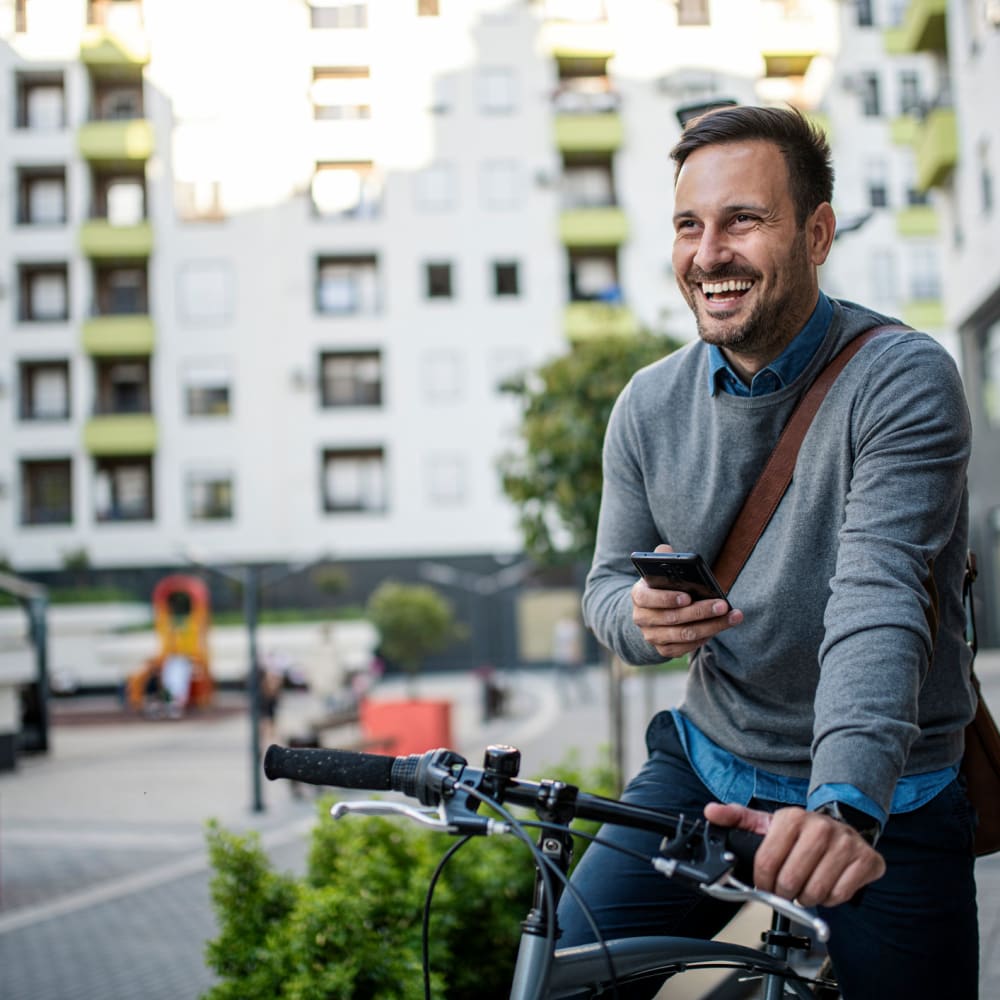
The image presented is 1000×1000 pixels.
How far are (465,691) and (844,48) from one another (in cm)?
2064

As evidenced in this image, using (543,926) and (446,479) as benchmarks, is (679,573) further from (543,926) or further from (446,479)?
(446,479)

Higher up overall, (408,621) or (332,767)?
(332,767)

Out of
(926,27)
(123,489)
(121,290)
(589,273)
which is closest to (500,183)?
(589,273)

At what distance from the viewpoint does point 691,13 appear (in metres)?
36.0

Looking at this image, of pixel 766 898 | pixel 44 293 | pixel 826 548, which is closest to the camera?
pixel 766 898

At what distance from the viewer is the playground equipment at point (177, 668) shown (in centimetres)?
2877

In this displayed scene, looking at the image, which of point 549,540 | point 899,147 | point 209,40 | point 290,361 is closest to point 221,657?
point 290,361

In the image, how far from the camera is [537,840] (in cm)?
173

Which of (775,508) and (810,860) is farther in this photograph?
(775,508)

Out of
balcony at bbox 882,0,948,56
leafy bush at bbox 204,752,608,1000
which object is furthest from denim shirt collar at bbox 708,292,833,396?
balcony at bbox 882,0,948,56

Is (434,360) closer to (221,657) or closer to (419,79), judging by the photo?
(419,79)

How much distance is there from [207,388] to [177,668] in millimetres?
11265

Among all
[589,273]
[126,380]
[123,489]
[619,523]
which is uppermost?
[589,273]

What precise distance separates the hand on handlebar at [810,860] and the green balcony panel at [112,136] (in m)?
37.8
